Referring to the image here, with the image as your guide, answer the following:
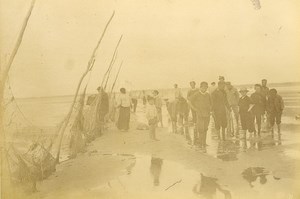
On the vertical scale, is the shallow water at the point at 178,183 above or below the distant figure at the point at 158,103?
below

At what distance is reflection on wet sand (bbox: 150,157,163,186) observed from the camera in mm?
2158

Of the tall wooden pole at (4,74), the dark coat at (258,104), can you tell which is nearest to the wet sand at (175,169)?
the dark coat at (258,104)

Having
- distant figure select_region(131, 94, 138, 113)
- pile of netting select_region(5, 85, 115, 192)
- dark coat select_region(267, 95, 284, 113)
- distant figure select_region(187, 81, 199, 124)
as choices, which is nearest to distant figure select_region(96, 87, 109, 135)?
pile of netting select_region(5, 85, 115, 192)

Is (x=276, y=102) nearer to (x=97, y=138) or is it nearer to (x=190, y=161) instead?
(x=190, y=161)

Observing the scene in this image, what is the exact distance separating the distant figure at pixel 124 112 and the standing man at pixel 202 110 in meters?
0.30

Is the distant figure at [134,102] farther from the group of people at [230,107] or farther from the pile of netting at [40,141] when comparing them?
the group of people at [230,107]

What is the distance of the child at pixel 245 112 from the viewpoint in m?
2.14

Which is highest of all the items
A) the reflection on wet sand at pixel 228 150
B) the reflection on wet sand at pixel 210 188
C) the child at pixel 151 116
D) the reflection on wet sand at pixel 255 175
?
the child at pixel 151 116

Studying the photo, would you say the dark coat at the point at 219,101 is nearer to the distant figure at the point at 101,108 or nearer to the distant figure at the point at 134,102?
the distant figure at the point at 134,102

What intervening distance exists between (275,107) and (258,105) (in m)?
0.08

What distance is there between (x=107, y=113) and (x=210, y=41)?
0.59 meters

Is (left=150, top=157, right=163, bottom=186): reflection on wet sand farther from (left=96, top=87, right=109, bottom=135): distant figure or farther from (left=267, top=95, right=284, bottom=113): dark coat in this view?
(left=267, top=95, right=284, bottom=113): dark coat

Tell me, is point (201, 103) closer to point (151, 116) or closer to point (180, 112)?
point (180, 112)

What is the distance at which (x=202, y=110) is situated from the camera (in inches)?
85.6
